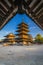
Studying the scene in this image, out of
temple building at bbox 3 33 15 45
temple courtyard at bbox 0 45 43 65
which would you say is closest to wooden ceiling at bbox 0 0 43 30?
temple building at bbox 3 33 15 45

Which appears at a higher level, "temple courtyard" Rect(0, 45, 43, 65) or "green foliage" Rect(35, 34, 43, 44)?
"green foliage" Rect(35, 34, 43, 44)

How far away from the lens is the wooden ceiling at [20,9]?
395 centimetres

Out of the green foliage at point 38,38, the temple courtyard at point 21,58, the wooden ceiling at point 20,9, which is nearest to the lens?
the temple courtyard at point 21,58

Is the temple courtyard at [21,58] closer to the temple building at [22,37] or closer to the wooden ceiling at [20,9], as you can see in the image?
the wooden ceiling at [20,9]

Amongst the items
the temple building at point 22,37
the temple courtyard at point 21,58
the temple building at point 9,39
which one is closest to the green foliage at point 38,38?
the temple building at point 22,37

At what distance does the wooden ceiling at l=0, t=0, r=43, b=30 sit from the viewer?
3.95m

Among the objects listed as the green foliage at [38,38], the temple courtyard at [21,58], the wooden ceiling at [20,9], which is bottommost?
the temple courtyard at [21,58]

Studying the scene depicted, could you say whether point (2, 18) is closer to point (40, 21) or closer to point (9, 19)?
point (9, 19)

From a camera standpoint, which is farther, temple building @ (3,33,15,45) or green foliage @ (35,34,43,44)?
temple building @ (3,33,15,45)

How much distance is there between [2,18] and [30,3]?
4.95 feet

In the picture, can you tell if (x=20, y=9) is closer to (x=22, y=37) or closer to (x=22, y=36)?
(x=22, y=37)

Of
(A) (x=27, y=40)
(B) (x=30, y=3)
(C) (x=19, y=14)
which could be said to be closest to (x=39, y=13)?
(C) (x=19, y=14)

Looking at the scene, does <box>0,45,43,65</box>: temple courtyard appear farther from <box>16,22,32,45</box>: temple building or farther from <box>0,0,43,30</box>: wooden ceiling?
<box>16,22,32,45</box>: temple building

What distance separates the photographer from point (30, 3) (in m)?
3.96
